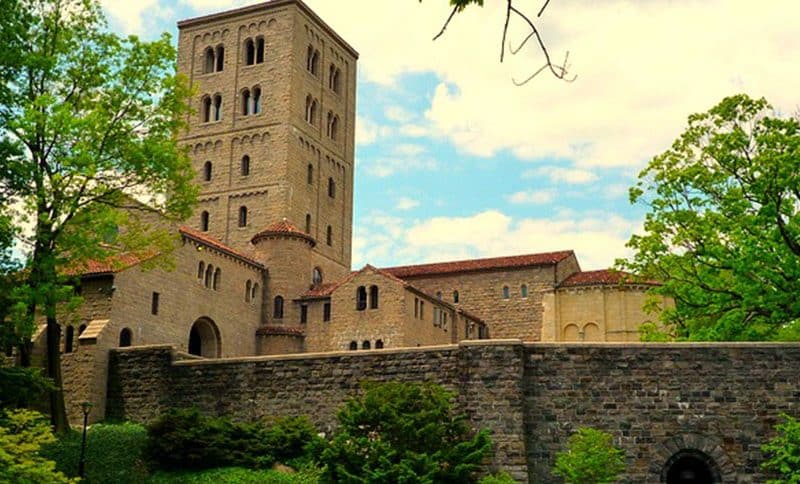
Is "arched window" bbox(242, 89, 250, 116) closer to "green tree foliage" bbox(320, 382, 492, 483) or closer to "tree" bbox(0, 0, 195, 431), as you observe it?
"tree" bbox(0, 0, 195, 431)

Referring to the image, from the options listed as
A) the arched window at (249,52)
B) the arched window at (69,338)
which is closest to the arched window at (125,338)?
the arched window at (69,338)

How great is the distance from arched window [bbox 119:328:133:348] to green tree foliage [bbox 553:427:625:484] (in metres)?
19.6

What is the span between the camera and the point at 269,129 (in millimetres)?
63000

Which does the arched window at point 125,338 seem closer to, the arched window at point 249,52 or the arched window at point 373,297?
the arched window at point 373,297

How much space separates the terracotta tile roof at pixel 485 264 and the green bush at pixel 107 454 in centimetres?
3246

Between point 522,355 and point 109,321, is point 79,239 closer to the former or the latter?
point 109,321

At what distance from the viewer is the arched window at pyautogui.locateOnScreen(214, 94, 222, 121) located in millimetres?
65256

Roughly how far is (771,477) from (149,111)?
2167 cm

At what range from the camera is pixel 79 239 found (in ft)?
94.7

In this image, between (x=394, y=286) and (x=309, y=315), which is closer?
(x=394, y=286)

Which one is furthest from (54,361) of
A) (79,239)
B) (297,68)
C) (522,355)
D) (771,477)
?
(297,68)

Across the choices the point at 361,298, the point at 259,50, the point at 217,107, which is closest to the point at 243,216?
the point at 217,107

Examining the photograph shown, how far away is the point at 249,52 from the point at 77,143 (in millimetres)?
38385

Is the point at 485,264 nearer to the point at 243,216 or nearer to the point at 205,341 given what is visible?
the point at 243,216
